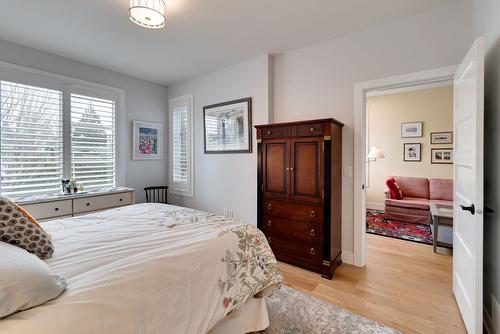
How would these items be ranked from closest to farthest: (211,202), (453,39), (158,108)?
(453,39)
(211,202)
(158,108)

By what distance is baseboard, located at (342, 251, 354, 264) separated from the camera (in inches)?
110

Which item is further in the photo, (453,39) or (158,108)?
(158,108)

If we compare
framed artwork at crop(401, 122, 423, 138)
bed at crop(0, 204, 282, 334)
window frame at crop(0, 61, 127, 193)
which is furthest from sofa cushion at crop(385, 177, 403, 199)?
window frame at crop(0, 61, 127, 193)

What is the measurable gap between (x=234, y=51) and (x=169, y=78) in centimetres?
160

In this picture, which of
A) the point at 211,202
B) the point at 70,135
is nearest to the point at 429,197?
the point at 211,202

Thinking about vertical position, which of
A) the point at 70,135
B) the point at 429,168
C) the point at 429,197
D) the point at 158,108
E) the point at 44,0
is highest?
the point at 44,0

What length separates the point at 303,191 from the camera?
2.61 m

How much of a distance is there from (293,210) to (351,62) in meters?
1.89

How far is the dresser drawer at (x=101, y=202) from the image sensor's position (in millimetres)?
2963

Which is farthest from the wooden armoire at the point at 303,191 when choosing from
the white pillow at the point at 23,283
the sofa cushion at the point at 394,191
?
the sofa cushion at the point at 394,191

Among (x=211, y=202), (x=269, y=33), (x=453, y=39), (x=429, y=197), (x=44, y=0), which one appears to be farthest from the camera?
(x=429, y=197)

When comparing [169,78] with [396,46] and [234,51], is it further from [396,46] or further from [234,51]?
[396,46]

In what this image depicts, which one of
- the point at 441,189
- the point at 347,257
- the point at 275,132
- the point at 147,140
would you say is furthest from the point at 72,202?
the point at 441,189

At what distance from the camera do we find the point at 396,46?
2508 mm
